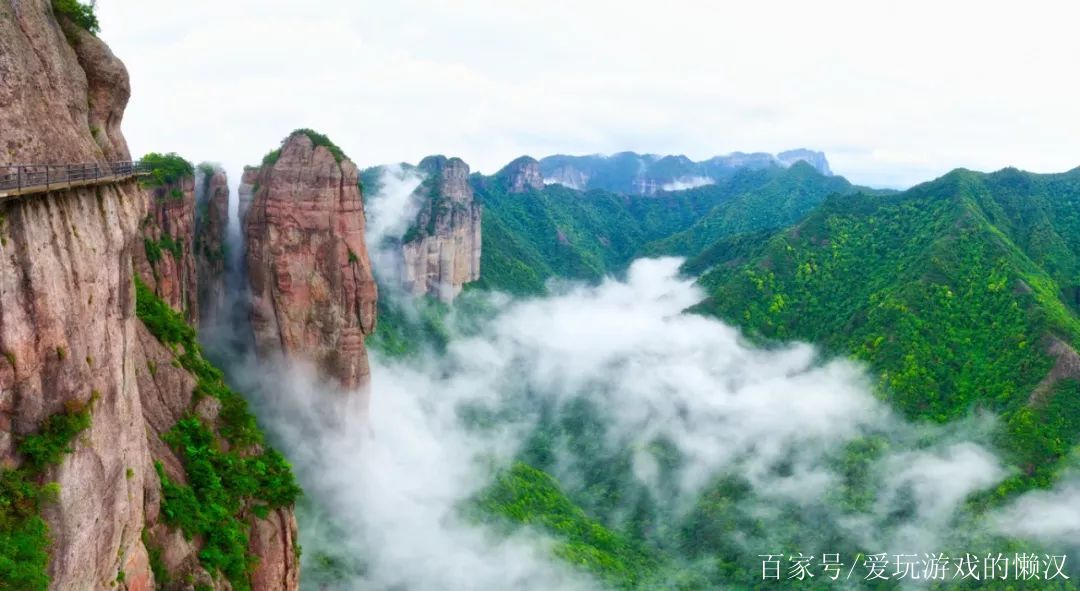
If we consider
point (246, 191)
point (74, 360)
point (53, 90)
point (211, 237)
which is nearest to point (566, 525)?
point (211, 237)

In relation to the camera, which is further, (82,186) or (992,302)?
(992,302)

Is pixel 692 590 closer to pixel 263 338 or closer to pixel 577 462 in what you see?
pixel 577 462

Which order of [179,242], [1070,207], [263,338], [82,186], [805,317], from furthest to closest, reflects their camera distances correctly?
1. [1070,207]
2. [805,317]
3. [263,338]
4. [179,242]
5. [82,186]

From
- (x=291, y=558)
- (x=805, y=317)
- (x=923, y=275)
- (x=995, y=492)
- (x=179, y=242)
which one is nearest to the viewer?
(x=291, y=558)

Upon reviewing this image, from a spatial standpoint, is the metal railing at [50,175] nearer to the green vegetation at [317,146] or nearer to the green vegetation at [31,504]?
the green vegetation at [31,504]

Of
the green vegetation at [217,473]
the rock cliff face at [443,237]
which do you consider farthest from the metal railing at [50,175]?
the rock cliff face at [443,237]

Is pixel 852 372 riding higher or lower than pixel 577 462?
higher

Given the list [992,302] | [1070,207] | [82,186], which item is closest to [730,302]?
[992,302]
